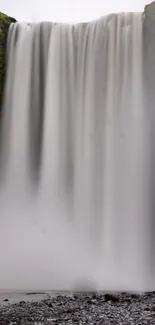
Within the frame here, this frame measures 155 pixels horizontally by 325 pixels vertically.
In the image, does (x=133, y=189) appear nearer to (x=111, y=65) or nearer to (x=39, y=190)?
(x=39, y=190)

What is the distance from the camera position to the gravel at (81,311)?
7633 mm

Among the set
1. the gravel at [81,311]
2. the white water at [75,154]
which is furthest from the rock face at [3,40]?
the gravel at [81,311]

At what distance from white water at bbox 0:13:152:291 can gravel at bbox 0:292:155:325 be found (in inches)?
149

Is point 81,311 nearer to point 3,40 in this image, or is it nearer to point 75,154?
point 75,154

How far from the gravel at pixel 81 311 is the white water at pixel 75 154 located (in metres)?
3.79

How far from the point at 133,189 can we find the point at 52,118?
382 centimetres

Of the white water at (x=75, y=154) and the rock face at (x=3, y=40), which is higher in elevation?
the rock face at (x=3, y=40)

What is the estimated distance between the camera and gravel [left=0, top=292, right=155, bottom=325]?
7.63m

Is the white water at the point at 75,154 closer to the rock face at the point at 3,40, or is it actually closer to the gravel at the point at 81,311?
the rock face at the point at 3,40

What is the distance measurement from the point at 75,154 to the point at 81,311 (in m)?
Answer: 8.21

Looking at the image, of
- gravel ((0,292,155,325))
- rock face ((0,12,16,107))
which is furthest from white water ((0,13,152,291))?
gravel ((0,292,155,325))

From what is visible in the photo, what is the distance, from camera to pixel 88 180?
51.9 feet

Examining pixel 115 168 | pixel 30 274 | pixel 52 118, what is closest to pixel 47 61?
pixel 52 118

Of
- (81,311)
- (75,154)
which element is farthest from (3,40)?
(81,311)
